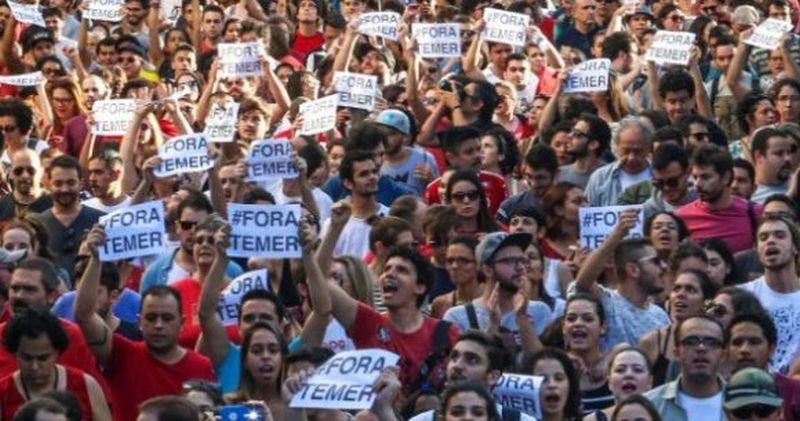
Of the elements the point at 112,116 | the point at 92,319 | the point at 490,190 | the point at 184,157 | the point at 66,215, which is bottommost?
the point at 490,190

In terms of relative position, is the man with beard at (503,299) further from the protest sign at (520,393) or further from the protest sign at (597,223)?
the protest sign at (520,393)

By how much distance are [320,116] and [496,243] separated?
11.7ft

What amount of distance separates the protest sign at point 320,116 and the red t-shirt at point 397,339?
417cm

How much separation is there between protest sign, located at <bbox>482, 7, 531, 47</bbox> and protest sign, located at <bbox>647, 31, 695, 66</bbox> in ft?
3.57

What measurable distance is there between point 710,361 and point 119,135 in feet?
21.2

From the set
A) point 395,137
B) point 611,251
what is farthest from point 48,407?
point 395,137

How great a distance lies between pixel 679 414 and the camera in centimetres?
1283

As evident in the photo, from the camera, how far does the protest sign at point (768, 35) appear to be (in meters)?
20.1

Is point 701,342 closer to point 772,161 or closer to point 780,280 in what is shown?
point 780,280

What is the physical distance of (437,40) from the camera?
2000 centimetres

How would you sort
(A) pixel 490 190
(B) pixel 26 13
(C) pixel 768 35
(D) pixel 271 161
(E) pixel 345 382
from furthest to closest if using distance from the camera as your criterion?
(B) pixel 26 13
(C) pixel 768 35
(A) pixel 490 190
(D) pixel 271 161
(E) pixel 345 382

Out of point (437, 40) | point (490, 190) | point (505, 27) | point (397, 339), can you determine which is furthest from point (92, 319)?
point (505, 27)

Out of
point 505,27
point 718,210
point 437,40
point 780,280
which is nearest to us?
point 780,280

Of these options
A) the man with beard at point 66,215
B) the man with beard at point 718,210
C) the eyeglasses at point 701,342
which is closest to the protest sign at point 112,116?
the man with beard at point 66,215
